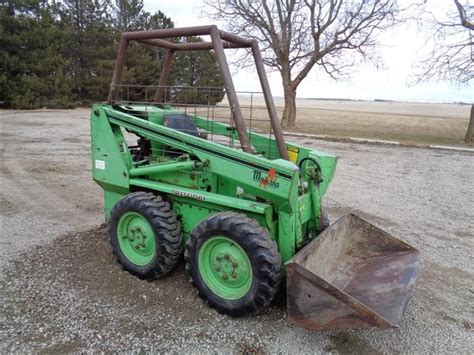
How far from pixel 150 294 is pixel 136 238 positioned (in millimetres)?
536

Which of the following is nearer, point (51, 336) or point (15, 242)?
point (51, 336)

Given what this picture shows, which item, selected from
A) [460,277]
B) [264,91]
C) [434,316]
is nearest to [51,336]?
[264,91]

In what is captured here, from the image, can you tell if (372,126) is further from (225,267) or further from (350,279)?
(225,267)

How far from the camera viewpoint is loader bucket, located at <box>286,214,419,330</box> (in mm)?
2609

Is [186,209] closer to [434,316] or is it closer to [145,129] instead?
[145,129]

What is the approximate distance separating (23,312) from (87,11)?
102 feet

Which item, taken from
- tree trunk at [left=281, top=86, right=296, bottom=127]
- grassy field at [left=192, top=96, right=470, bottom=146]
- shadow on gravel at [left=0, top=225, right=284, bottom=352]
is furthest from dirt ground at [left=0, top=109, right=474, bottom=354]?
tree trunk at [left=281, top=86, right=296, bottom=127]

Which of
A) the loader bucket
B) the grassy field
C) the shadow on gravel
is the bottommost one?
the shadow on gravel

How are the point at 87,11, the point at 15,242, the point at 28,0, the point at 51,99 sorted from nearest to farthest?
the point at 15,242, the point at 28,0, the point at 51,99, the point at 87,11

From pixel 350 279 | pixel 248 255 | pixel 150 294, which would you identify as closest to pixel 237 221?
pixel 248 255

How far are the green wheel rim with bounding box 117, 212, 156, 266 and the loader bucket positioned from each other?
142cm

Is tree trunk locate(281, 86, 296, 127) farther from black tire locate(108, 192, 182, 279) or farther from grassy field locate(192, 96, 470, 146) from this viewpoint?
black tire locate(108, 192, 182, 279)

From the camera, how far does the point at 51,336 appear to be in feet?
9.35

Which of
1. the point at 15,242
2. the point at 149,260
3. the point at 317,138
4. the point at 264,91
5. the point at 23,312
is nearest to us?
the point at 23,312
